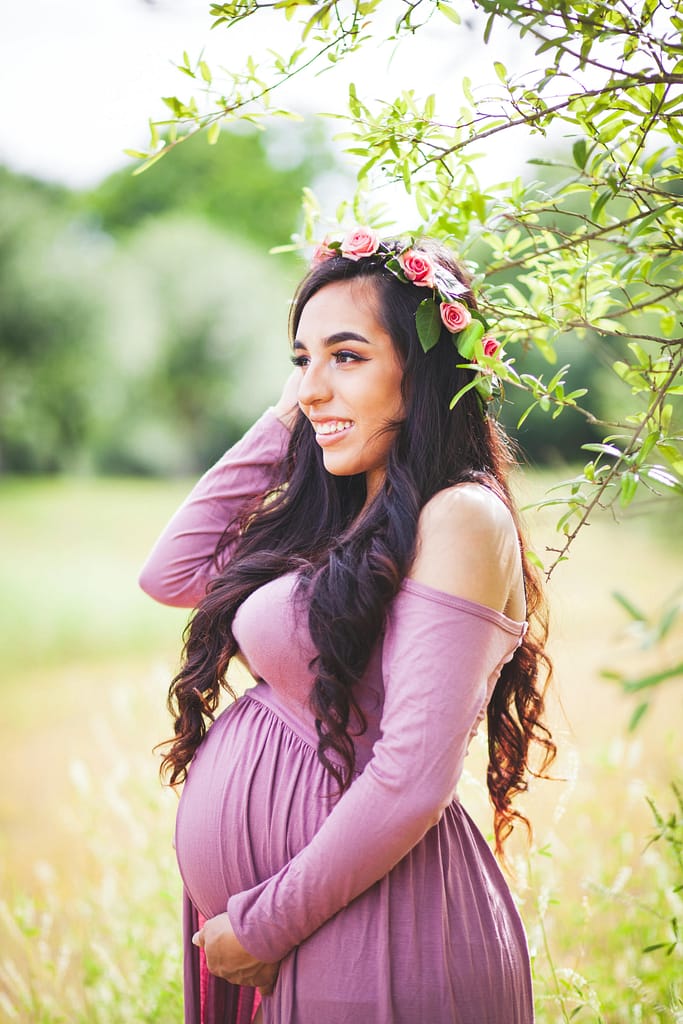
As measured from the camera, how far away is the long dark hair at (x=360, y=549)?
4.65ft

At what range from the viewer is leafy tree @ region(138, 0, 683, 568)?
1211 millimetres

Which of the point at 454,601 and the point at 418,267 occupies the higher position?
the point at 418,267

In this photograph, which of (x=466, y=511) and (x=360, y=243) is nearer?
(x=466, y=511)

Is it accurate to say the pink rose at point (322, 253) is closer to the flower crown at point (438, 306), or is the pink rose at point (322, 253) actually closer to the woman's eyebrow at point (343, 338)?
the flower crown at point (438, 306)

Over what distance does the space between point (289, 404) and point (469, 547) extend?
0.71 m

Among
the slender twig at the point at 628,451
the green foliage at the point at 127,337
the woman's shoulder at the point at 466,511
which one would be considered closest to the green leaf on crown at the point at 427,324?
the woman's shoulder at the point at 466,511

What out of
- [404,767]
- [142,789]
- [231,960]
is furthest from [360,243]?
[142,789]

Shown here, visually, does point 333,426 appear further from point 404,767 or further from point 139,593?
point 139,593

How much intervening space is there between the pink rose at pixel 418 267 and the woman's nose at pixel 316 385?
0.69 feet

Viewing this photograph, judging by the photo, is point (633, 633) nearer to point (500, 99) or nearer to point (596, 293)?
point (500, 99)

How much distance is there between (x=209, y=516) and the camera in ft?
6.42

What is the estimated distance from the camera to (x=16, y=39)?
9219 millimetres

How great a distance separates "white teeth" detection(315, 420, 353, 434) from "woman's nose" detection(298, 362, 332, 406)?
4cm

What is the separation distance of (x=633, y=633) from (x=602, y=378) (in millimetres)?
7982
